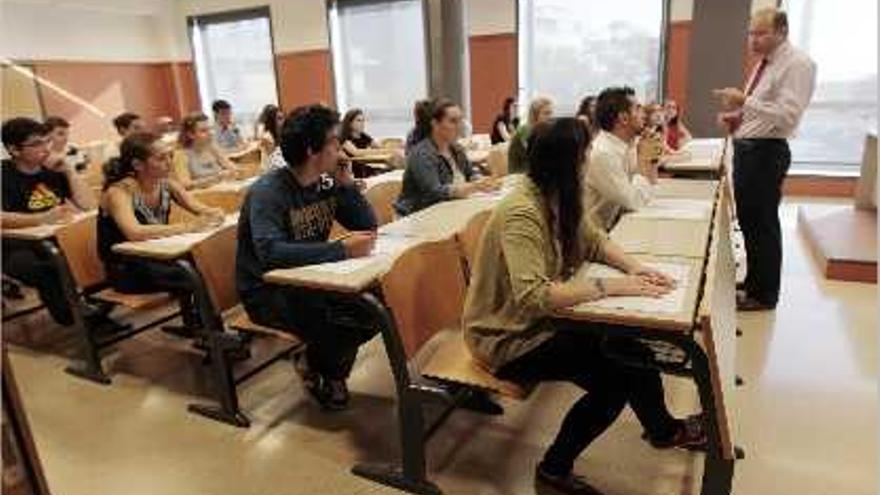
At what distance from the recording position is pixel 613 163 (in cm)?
258

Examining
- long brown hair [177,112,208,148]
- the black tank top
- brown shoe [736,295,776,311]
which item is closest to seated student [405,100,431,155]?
the black tank top

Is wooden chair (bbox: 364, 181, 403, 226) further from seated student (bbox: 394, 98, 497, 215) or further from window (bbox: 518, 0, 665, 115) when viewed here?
window (bbox: 518, 0, 665, 115)

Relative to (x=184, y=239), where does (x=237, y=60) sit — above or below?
above

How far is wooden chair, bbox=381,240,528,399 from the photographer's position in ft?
5.71

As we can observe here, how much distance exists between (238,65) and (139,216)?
765 cm

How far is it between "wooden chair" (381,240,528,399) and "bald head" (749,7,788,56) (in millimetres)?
2088

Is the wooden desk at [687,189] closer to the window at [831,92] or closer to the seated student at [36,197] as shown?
the seated student at [36,197]

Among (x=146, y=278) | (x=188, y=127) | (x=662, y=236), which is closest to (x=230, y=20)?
(x=188, y=127)

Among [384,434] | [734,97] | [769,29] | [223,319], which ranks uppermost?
[769,29]

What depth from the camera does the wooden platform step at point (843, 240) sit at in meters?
3.70

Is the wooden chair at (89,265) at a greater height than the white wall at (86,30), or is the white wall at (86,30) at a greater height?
the white wall at (86,30)

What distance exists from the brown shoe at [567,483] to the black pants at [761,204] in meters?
1.97

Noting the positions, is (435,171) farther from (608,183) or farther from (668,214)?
(668,214)

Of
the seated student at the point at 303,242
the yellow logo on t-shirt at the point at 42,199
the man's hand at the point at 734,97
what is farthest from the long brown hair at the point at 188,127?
the man's hand at the point at 734,97
